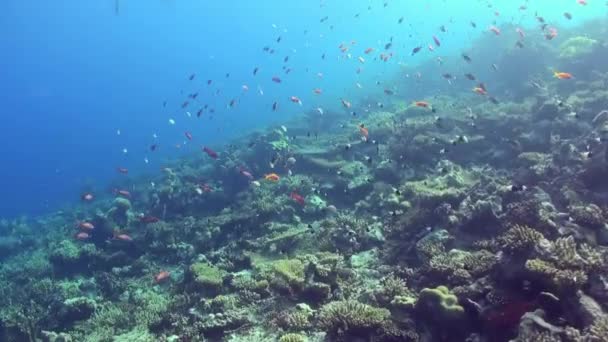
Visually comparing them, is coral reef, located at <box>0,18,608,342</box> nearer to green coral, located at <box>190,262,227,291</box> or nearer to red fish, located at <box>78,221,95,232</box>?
green coral, located at <box>190,262,227,291</box>

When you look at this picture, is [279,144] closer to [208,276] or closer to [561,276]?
[208,276]

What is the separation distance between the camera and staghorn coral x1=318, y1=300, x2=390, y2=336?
7312 millimetres

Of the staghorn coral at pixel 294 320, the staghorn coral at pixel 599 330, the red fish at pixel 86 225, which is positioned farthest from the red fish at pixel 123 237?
the staghorn coral at pixel 599 330

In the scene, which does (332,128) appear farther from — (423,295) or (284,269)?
(423,295)

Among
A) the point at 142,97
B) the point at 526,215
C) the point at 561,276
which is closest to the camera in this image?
the point at 561,276

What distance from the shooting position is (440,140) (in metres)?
17.0

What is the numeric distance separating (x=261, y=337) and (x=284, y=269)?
182 centimetres

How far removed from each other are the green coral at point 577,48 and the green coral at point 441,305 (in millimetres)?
24798

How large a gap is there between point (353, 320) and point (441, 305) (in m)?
1.48

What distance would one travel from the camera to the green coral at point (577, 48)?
2589cm

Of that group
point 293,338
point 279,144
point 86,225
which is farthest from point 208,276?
point 279,144

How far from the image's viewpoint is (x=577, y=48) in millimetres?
26734

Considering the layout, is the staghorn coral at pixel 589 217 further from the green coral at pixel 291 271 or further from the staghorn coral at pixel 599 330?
the green coral at pixel 291 271

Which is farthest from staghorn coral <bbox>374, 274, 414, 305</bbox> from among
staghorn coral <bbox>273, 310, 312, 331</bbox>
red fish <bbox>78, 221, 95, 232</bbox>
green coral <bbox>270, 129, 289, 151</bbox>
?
green coral <bbox>270, 129, 289, 151</bbox>
